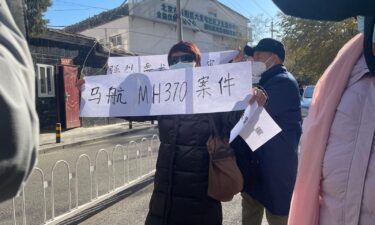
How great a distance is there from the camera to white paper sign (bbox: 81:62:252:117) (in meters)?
2.75

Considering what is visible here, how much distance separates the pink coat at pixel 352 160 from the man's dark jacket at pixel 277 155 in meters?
1.50

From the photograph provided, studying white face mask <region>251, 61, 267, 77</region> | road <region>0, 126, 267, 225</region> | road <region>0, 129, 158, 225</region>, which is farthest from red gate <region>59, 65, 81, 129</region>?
white face mask <region>251, 61, 267, 77</region>

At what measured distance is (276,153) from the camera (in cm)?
326

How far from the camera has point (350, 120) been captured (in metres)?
1.46

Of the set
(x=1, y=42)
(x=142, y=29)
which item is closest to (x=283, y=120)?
(x=1, y=42)

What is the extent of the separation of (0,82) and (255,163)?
2574mm

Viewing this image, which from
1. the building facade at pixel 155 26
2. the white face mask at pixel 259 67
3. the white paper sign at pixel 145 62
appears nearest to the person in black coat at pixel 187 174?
the white face mask at pixel 259 67

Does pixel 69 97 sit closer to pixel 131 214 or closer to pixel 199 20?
pixel 131 214

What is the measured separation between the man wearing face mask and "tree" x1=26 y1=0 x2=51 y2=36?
12.4m

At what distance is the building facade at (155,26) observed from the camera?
39.4 meters

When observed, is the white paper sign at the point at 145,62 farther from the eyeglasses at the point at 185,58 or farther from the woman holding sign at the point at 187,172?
the woman holding sign at the point at 187,172

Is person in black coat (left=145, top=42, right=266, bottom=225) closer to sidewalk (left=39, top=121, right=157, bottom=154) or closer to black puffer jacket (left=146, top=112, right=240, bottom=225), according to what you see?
black puffer jacket (left=146, top=112, right=240, bottom=225)

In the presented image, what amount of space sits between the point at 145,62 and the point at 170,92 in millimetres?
1790

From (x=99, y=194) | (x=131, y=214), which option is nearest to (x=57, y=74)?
(x=99, y=194)
